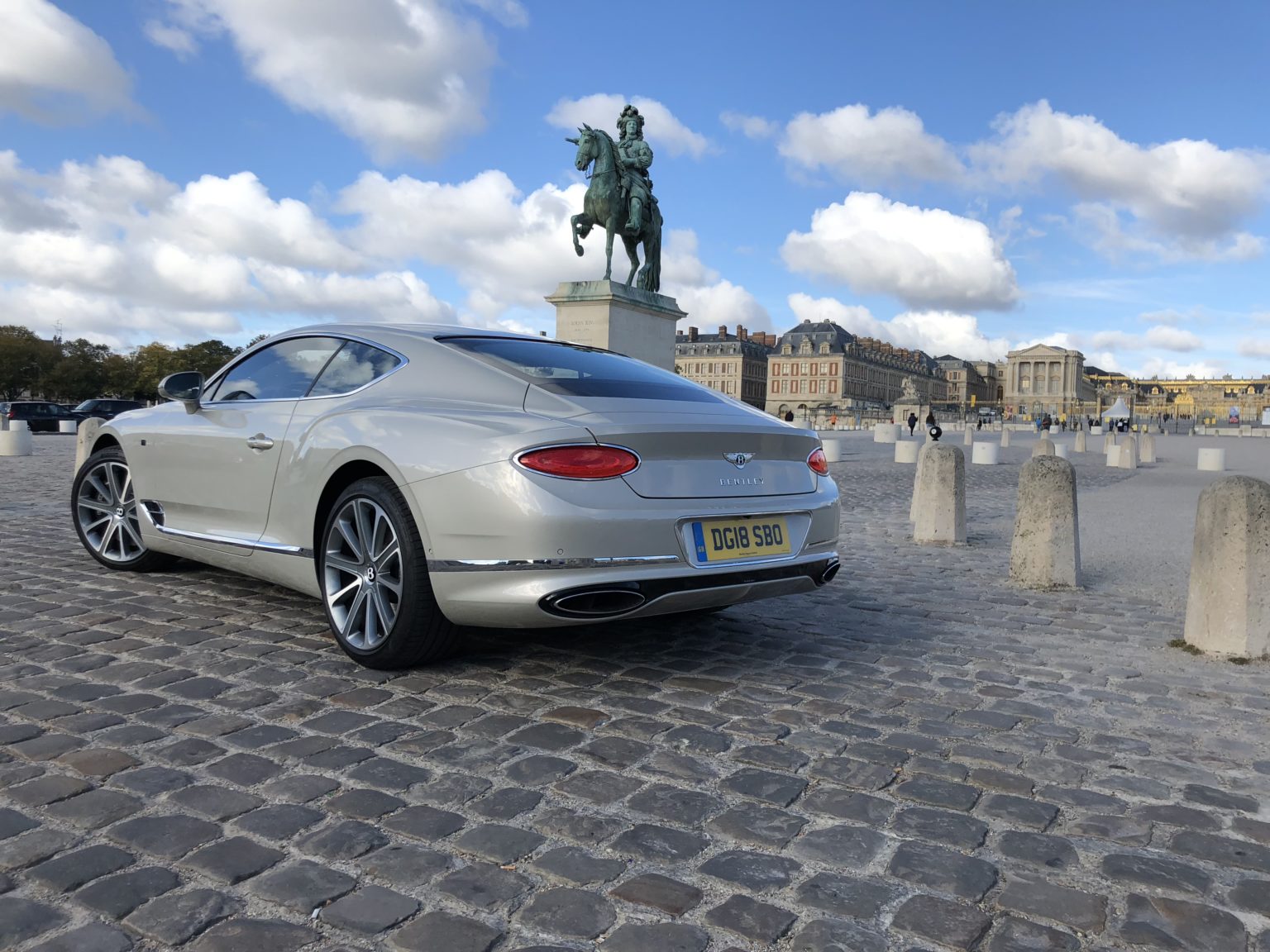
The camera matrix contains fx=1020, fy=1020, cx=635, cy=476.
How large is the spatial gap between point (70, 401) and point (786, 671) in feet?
348

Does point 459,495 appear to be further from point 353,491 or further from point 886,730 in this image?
point 886,730

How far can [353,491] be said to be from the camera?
4.45 metres

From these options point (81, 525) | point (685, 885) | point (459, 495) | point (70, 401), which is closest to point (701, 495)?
point (459, 495)

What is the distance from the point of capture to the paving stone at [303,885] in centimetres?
242

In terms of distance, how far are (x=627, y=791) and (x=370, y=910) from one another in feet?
3.12

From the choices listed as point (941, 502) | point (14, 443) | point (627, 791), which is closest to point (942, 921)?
point (627, 791)

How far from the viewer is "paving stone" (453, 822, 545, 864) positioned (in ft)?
8.79

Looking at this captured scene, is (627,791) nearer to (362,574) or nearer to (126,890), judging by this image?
(126,890)

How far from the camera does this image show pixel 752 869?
2643 millimetres

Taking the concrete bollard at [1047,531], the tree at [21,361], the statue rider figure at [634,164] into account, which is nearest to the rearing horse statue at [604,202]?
the statue rider figure at [634,164]

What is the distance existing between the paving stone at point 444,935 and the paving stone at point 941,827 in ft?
4.02

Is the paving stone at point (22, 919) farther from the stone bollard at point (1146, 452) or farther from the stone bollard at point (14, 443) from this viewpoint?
the stone bollard at point (1146, 452)

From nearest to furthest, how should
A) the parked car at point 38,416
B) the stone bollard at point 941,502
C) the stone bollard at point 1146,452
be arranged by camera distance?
1. the stone bollard at point 941,502
2. the stone bollard at point 1146,452
3. the parked car at point 38,416

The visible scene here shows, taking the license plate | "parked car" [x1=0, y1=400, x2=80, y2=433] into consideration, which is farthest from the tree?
the license plate
